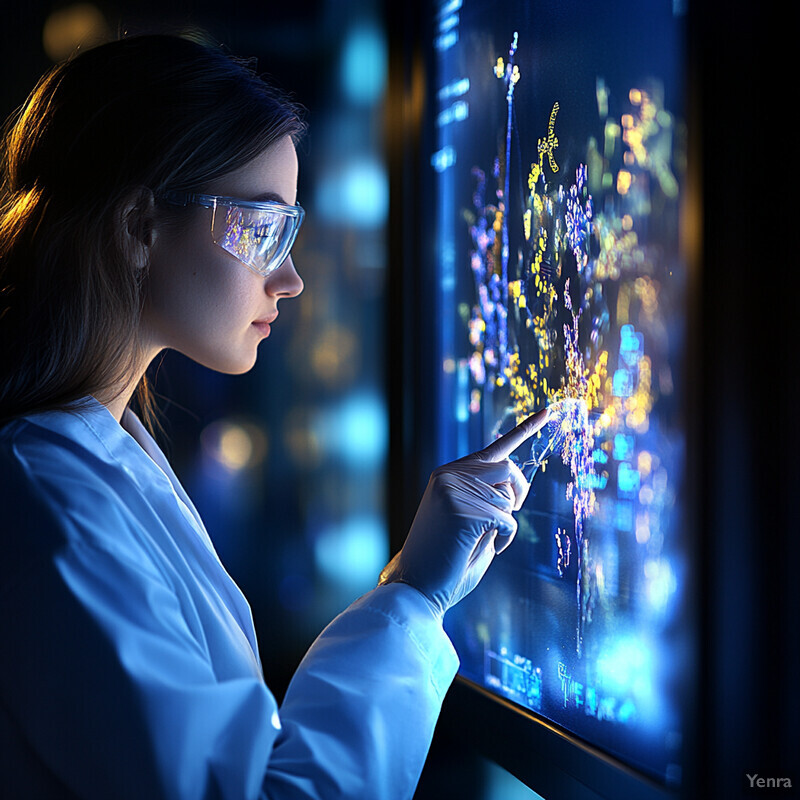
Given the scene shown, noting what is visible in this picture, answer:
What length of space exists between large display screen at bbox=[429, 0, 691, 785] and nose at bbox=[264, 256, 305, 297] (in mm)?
325

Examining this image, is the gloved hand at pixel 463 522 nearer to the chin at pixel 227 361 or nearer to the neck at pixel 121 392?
the chin at pixel 227 361

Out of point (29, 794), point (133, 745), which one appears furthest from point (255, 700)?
point (29, 794)

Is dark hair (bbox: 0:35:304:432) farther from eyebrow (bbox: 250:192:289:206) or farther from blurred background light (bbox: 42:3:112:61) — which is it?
blurred background light (bbox: 42:3:112:61)

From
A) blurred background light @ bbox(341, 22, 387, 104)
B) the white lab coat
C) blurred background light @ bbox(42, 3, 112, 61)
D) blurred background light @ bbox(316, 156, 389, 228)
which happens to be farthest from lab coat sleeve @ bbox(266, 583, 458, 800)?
blurred background light @ bbox(42, 3, 112, 61)

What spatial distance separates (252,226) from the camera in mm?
889

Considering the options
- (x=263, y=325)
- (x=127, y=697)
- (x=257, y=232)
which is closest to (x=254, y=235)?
(x=257, y=232)

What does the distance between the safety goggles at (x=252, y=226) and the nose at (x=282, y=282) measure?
0.09 ft

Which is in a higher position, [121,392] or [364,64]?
[364,64]

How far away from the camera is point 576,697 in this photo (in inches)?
36.0

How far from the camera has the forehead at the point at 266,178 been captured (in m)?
0.88

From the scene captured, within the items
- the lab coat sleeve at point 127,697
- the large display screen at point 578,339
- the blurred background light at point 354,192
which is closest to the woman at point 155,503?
the lab coat sleeve at point 127,697

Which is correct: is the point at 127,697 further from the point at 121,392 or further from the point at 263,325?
the point at 263,325

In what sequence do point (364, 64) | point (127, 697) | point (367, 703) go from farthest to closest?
point (364, 64) < point (367, 703) < point (127, 697)

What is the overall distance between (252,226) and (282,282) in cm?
10
